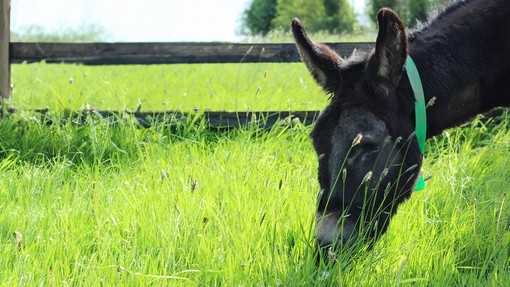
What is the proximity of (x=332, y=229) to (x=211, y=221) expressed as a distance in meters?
0.75

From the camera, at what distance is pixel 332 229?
3.31 metres

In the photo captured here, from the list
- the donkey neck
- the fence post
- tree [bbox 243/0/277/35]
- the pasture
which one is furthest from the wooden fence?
tree [bbox 243/0/277/35]

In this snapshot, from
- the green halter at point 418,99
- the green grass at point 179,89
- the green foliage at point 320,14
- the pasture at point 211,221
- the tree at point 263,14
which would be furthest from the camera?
the tree at point 263,14

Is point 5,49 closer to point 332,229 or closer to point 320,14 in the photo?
point 332,229

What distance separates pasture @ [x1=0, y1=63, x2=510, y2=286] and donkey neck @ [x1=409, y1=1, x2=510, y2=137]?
20.8 inches

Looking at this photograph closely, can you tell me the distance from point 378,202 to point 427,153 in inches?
88.0

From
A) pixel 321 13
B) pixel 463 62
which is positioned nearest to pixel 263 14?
pixel 321 13

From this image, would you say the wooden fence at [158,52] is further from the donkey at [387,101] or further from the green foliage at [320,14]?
the green foliage at [320,14]

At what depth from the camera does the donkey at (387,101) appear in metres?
3.40

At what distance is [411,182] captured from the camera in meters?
3.75

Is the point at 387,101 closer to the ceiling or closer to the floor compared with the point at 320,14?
closer to the ceiling

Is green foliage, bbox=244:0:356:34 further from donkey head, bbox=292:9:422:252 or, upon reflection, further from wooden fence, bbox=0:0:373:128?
donkey head, bbox=292:9:422:252

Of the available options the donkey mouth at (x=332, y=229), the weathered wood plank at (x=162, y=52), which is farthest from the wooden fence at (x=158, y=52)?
the donkey mouth at (x=332, y=229)

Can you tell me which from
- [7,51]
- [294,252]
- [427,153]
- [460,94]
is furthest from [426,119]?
[7,51]
